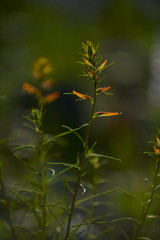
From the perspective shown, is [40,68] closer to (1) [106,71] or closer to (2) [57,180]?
(2) [57,180]

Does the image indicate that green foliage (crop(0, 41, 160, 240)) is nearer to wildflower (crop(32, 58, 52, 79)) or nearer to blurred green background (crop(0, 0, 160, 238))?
wildflower (crop(32, 58, 52, 79))

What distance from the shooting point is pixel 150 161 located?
1.35 metres

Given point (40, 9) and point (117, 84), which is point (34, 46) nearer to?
point (40, 9)

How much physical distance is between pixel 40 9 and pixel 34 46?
0.42 m

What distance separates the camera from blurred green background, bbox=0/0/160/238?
4.56 ft

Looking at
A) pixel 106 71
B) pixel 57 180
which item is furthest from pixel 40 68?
pixel 106 71

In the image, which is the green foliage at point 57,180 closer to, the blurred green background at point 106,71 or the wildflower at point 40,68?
the wildflower at point 40,68

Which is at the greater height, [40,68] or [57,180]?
[40,68]

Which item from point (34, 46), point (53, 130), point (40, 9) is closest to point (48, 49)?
point (34, 46)

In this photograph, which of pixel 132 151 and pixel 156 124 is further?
pixel 156 124

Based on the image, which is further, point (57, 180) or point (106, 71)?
point (106, 71)

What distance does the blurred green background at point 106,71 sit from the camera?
1390 mm

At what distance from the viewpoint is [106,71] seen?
6.63 feet

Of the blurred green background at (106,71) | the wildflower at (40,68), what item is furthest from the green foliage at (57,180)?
the blurred green background at (106,71)
